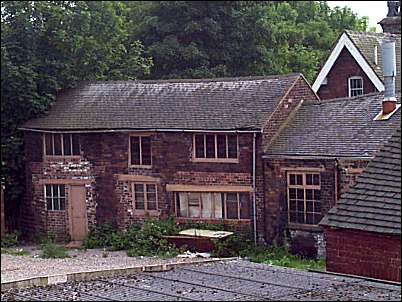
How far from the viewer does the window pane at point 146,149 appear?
28172 mm

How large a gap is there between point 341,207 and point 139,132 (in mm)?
13034

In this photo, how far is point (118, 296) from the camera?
1372cm

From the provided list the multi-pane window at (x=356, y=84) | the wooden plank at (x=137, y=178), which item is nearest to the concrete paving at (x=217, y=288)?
the wooden plank at (x=137, y=178)

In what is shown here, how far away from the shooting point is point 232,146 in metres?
26.8

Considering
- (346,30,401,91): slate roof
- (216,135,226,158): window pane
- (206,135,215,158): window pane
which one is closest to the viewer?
(216,135,226,158): window pane

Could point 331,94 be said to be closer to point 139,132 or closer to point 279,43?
point 279,43

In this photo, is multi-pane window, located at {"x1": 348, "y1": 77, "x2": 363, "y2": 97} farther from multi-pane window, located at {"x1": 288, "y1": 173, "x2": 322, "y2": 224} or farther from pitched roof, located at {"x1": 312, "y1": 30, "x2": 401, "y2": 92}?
multi-pane window, located at {"x1": 288, "y1": 173, "x2": 322, "y2": 224}

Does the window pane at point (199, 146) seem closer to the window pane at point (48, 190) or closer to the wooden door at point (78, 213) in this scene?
the wooden door at point (78, 213)

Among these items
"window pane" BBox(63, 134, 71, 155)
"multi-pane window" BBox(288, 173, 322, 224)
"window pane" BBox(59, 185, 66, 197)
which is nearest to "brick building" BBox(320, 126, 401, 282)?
"multi-pane window" BBox(288, 173, 322, 224)

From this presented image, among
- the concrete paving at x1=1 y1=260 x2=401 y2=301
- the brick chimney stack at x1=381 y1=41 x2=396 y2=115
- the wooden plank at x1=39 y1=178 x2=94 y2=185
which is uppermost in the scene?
the brick chimney stack at x1=381 y1=41 x2=396 y2=115

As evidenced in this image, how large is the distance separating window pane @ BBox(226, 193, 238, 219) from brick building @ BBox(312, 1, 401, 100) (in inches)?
372

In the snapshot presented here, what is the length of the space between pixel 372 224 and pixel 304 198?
10376 mm

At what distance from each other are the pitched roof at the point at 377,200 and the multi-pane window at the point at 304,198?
28.9ft

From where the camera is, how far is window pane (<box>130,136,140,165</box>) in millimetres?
28391
